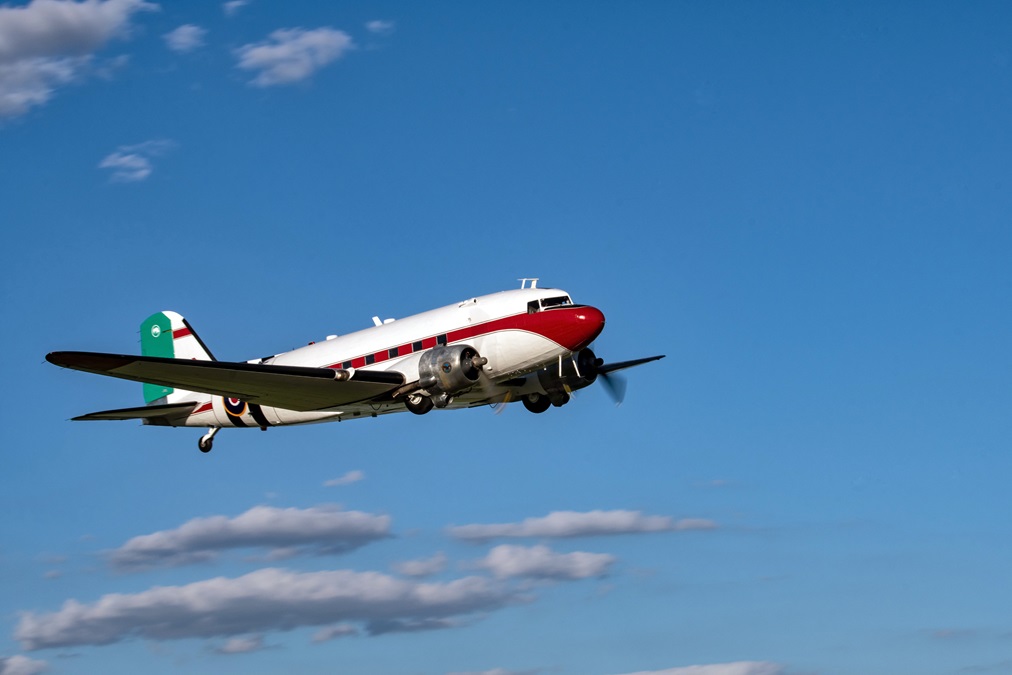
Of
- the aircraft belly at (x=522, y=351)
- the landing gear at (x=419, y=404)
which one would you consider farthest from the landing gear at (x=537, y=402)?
the landing gear at (x=419, y=404)

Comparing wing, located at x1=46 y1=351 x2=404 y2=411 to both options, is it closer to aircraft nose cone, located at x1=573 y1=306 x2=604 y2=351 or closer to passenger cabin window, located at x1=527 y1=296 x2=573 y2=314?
passenger cabin window, located at x1=527 y1=296 x2=573 y2=314

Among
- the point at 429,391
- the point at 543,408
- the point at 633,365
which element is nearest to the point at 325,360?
the point at 429,391

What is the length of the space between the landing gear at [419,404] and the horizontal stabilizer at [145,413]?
9178 millimetres

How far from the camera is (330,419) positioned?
34.6 m

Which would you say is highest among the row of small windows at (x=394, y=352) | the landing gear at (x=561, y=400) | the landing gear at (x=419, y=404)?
the row of small windows at (x=394, y=352)

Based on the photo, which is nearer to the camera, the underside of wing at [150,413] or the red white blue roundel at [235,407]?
the underside of wing at [150,413]

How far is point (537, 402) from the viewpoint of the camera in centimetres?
3416

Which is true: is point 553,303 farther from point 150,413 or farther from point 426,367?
point 150,413

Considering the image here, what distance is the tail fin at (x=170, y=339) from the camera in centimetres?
3931

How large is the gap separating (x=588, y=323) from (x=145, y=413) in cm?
1417

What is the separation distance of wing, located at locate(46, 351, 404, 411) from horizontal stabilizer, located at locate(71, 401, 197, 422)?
3.50 m

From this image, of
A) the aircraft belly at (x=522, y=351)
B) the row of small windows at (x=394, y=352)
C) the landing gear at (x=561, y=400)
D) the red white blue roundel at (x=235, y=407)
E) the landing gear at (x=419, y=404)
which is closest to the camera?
the aircraft belly at (x=522, y=351)

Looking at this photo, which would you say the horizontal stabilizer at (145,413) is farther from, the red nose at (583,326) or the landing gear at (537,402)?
the red nose at (583,326)

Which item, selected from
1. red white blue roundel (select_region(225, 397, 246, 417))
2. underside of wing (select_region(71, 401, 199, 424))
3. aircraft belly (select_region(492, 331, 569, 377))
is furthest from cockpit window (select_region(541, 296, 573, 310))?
underside of wing (select_region(71, 401, 199, 424))
